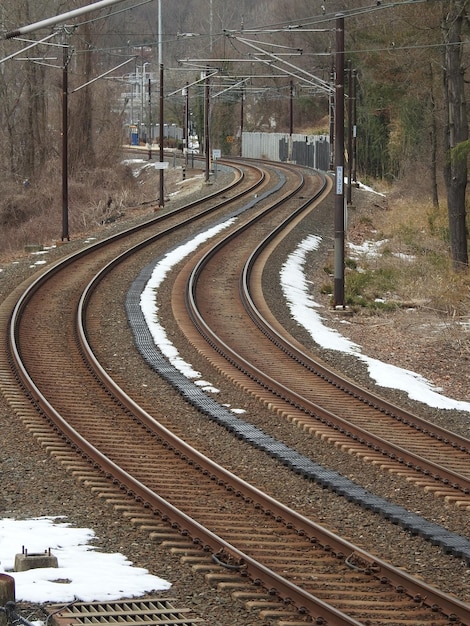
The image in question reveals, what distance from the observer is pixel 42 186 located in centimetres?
5491

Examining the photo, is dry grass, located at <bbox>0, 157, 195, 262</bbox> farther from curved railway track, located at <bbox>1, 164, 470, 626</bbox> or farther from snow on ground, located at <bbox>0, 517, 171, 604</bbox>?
snow on ground, located at <bbox>0, 517, 171, 604</bbox>

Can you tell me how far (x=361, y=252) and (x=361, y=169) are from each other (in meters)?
38.5

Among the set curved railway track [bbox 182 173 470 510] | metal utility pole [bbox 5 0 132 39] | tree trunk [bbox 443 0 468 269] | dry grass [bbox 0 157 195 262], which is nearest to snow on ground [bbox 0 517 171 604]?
curved railway track [bbox 182 173 470 510]

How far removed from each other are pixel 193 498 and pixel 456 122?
20.1 meters

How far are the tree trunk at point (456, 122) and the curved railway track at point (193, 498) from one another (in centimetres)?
1125

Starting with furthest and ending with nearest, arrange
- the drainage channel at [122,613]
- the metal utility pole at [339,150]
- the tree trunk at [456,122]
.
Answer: the tree trunk at [456,122] → the metal utility pole at [339,150] → the drainage channel at [122,613]

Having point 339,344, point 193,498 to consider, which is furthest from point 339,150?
point 193,498

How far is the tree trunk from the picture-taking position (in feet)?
88.8

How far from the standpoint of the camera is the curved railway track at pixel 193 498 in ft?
25.7

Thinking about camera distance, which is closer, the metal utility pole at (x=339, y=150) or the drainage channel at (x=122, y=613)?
the drainage channel at (x=122, y=613)

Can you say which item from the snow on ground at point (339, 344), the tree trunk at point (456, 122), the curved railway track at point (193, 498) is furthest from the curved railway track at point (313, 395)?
the tree trunk at point (456, 122)

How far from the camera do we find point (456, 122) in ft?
93.1

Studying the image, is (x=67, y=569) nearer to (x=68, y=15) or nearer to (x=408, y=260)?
(x=68, y=15)

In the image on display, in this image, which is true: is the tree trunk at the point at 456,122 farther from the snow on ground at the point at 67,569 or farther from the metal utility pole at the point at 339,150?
the snow on ground at the point at 67,569
